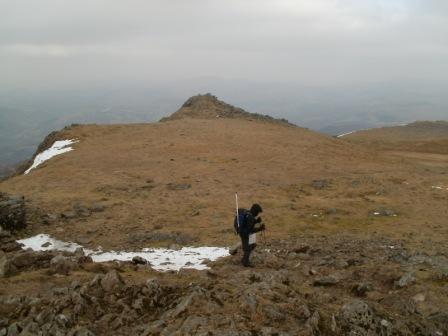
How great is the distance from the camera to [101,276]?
11.1 m

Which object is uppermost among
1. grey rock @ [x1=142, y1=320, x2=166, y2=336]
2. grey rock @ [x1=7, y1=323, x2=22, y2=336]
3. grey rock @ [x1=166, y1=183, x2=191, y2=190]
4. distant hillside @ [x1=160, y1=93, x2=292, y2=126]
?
distant hillside @ [x1=160, y1=93, x2=292, y2=126]

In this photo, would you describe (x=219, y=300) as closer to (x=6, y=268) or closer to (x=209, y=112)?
(x=6, y=268)

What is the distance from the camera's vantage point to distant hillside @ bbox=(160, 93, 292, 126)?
202 ft

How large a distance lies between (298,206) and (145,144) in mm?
21424

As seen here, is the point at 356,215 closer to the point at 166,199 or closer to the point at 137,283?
the point at 166,199

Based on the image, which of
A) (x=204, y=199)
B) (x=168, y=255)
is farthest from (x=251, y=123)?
(x=168, y=255)

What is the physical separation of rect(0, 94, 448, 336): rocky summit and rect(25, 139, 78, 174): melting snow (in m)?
0.38

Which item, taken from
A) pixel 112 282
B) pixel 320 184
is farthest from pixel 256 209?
pixel 320 184

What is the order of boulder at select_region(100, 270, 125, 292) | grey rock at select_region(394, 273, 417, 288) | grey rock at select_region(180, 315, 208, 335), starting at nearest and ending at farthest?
grey rock at select_region(180, 315, 208, 335) < boulder at select_region(100, 270, 125, 292) < grey rock at select_region(394, 273, 417, 288)

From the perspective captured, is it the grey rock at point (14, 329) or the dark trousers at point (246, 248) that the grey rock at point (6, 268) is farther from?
the dark trousers at point (246, 248)

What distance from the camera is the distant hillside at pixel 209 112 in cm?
6159

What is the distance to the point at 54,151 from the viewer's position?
43500mm

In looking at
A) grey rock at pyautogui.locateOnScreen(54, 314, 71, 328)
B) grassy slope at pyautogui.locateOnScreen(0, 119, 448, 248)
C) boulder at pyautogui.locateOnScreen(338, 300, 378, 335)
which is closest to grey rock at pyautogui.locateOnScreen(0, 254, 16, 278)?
grey rock at pyautogui.locateOnScreen(54, 314, 71, 328)

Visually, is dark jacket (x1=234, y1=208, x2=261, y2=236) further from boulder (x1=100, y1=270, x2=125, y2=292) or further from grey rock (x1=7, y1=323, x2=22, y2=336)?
grey rock (x1=7, y1=323, x2=22, y2=336)
